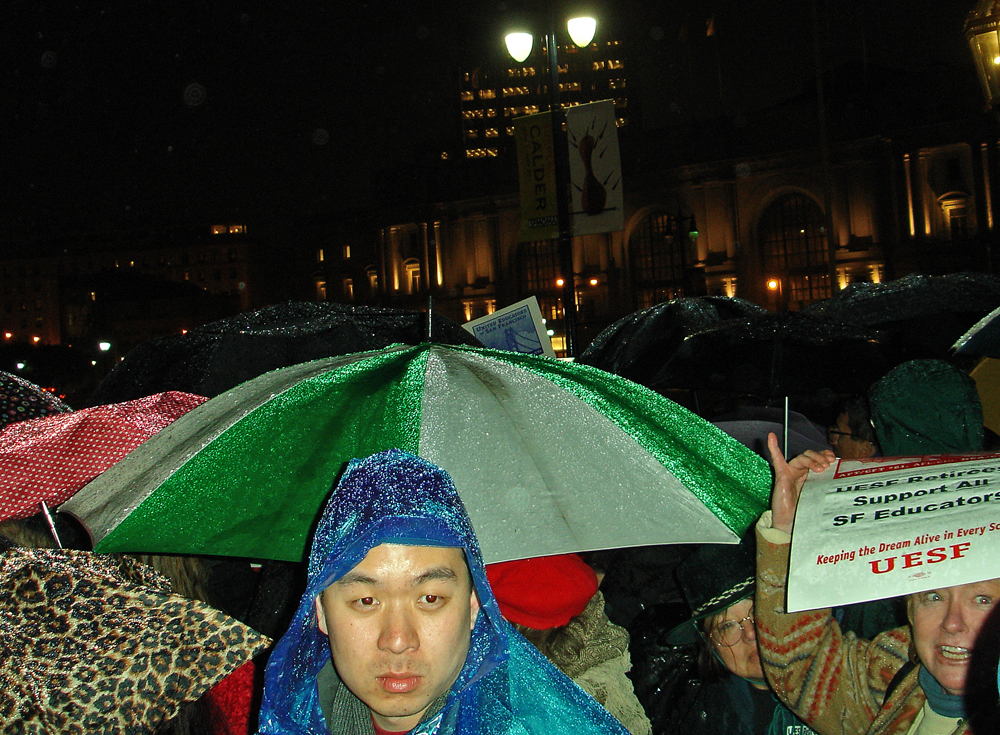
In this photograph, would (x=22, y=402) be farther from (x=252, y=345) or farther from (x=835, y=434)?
(x=835, y=434)

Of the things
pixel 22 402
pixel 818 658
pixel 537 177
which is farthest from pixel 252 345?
pixel 537 177

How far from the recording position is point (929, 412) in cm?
277

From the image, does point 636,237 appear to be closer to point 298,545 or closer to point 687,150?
point 687,150

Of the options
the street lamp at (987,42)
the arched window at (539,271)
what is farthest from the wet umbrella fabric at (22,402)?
the arched window at (539,271)

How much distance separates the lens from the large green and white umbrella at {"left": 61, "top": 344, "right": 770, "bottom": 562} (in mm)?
2373

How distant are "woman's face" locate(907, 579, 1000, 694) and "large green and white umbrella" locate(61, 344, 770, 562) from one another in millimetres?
528

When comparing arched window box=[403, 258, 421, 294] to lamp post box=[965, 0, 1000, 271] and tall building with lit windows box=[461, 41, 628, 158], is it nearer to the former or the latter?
tall building with lit windows box=[461, 41, 628, 158]

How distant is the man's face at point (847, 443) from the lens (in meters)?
3.82

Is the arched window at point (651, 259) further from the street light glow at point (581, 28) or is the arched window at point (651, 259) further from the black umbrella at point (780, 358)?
the black umbrella at point (780, 358)

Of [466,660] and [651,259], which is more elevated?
[651,259]

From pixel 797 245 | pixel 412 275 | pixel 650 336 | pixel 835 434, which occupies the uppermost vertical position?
pixel 412 275

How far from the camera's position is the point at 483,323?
6.70 m

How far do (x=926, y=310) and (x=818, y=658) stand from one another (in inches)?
174

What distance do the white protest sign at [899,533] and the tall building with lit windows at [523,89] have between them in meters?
79.9
